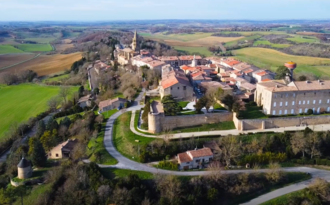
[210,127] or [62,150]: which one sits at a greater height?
[210,127]

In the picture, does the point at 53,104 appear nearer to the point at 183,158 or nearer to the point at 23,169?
the point at 23,169

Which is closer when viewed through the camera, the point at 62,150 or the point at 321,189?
the point at 321,189

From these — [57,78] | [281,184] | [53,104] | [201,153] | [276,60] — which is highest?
[276,60]

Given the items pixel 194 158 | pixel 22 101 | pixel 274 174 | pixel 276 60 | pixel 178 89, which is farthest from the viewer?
pixel 276 60

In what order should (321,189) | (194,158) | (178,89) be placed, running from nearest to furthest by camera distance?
(321,189), (194,158), (178,89)

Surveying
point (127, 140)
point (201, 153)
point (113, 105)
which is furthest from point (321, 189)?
point (113, 105)

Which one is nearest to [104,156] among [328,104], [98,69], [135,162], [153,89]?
[135,162]

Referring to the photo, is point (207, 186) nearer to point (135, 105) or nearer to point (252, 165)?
point (252, 165)
